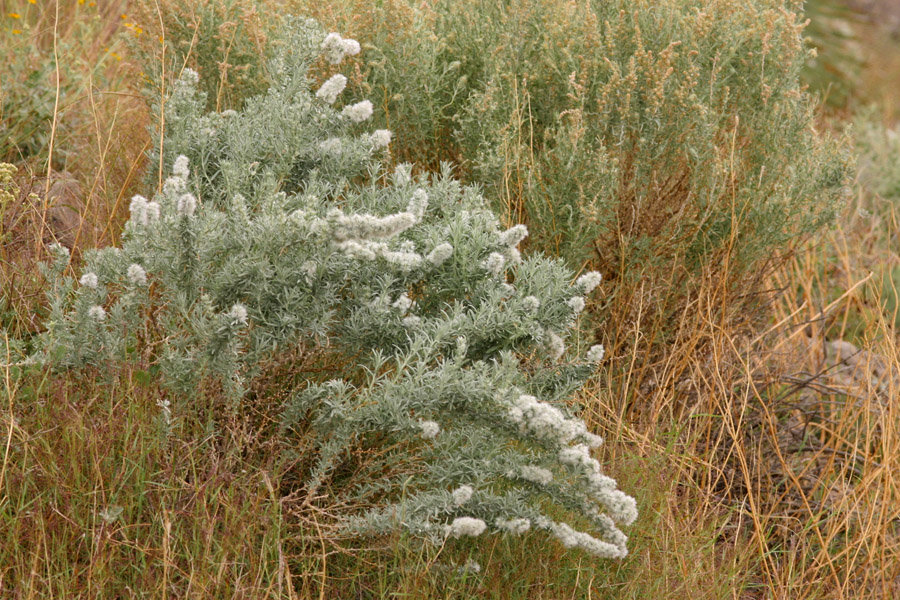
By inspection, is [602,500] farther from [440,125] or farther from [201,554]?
[440,125]

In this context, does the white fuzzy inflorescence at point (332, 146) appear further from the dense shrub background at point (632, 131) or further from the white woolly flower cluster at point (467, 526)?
the white woolly flower cluster at point (467, 526)

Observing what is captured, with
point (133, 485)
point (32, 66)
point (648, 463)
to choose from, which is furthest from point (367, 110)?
point (32, 66)

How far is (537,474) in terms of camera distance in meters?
2.03

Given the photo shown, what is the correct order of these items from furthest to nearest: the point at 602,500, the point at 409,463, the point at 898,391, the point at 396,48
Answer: the point at 396,48
the point at 898,391
the point at 409,463
the point at 602,500

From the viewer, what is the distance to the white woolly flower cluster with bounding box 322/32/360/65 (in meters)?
2.26

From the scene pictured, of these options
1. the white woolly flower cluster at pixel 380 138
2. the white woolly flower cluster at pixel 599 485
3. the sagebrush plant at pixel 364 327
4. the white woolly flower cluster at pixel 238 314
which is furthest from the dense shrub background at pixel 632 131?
the white woolly flower cluster at pixel 238 314

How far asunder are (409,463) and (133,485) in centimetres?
66

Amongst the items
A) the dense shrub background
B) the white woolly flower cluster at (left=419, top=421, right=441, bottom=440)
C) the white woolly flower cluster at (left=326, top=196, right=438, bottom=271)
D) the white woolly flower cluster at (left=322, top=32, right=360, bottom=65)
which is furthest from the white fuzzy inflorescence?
the white woolly flower cluster at (left=419, top=421, right=441, bottom=440)

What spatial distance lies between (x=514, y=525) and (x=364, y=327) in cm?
60

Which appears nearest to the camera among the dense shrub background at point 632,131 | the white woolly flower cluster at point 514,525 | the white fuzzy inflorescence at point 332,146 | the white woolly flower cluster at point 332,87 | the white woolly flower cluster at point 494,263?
the white woolly flower cluster at point 514,525

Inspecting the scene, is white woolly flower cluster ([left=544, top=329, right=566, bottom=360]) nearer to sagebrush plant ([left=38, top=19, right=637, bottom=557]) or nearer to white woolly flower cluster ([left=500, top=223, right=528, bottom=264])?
sagebrush plant ([left=38, top=19, right=637, bottom=557])

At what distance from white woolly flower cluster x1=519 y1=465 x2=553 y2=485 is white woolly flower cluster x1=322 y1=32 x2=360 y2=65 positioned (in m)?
1.13

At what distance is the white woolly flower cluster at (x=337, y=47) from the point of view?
226 centimetres

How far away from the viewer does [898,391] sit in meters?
2.94
